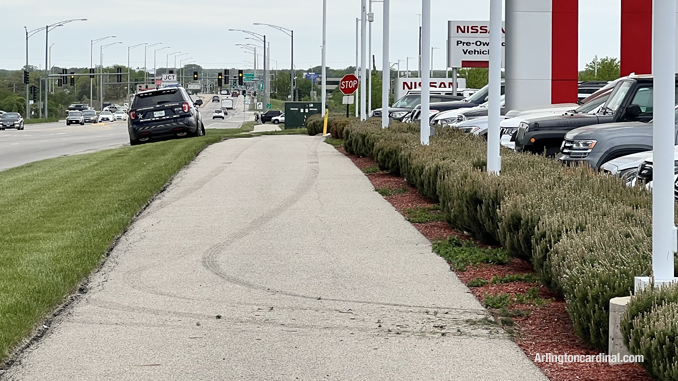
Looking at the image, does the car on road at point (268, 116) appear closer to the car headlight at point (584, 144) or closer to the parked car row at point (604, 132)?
the parked car row at point (604, 132)

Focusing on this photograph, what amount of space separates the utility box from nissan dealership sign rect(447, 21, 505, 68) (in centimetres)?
878

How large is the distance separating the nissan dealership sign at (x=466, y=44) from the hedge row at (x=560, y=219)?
3761 cm

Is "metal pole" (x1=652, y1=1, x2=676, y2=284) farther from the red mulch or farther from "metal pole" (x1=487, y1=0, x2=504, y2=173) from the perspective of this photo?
"metal pole" (x1=487, y1=0, x2=504, y2=173)

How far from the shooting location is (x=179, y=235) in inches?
461

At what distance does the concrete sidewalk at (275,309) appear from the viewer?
20.3 feet

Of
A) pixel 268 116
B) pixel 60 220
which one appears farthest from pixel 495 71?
pixel 268 116

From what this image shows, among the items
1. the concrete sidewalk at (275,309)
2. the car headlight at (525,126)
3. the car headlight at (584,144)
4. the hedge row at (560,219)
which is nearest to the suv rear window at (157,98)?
the car headlight at (525,126)

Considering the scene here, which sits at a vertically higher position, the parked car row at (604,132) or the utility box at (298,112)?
the utility box at (298,112)

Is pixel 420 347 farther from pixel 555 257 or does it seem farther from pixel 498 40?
pixel 498 40

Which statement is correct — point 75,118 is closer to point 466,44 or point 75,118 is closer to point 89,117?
point 89,117

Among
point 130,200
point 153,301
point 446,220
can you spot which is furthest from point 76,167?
point 153,301

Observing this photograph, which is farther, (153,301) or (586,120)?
(586,120)

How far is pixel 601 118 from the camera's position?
51.4 ft

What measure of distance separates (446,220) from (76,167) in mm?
13328
